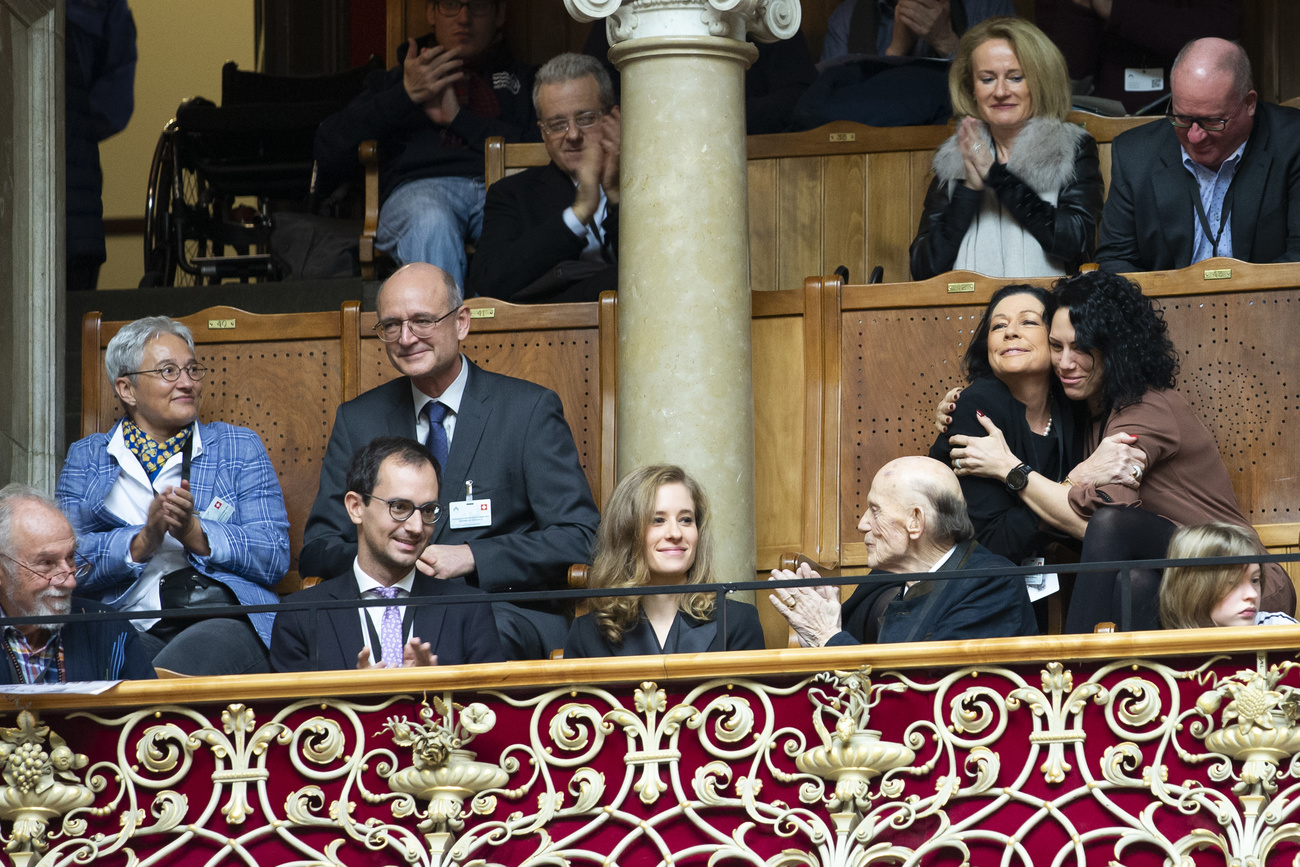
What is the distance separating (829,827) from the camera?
3223 mm

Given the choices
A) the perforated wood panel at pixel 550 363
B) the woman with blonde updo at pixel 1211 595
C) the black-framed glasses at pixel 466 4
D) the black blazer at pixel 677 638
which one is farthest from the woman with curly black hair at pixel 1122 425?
the black-framed glasses at pixel 466 4

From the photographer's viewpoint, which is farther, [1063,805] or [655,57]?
[655,57]

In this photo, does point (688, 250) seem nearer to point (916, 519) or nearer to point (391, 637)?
point (916, 519)

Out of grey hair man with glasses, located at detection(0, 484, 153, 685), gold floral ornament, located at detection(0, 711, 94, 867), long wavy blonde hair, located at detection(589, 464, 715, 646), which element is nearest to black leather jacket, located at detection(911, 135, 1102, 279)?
long wavy blonde hair, located at detection(589, 464, 715, 646)

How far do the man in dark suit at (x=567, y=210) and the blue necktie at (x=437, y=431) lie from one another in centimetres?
75

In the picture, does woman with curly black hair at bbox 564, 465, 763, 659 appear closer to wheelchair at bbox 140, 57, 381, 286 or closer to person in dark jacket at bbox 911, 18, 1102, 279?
person in dark jacket at bbox 911, 18, 1102, 279

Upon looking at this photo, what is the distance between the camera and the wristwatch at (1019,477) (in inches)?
153

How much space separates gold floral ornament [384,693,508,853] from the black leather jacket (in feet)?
6.43

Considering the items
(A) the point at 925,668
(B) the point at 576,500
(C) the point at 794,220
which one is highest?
(C) the point at 794,220

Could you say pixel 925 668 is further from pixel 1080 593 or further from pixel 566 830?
pixel 566 830

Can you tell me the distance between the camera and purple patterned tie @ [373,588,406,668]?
11.3 ft

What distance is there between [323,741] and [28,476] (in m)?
1.95

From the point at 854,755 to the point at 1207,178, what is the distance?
207cm

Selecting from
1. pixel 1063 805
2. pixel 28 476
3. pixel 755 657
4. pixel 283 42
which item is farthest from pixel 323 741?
pixel 283 42
